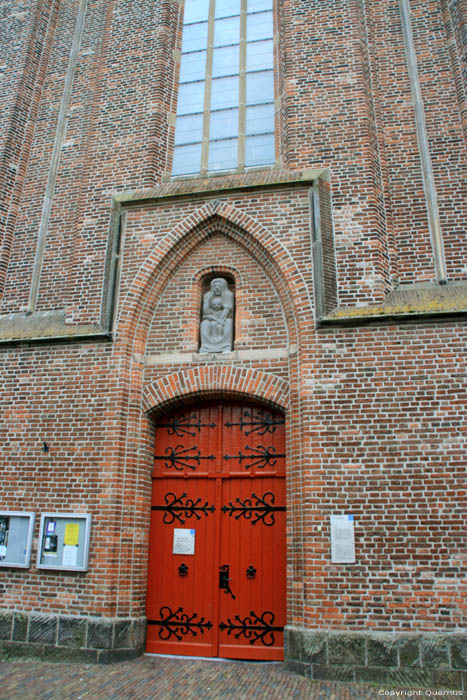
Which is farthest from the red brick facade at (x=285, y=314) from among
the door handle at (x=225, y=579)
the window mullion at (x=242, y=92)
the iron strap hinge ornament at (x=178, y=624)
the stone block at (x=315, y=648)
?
the door handle at (x=225, y=579)

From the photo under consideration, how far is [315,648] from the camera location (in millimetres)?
5762

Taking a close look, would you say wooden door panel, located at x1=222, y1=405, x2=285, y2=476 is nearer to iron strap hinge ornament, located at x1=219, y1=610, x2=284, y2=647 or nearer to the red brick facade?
the red brick facade

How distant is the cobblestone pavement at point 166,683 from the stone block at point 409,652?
0.31 m

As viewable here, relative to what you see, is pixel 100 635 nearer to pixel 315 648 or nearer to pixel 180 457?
pixel 180 457

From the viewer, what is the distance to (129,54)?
371 inches

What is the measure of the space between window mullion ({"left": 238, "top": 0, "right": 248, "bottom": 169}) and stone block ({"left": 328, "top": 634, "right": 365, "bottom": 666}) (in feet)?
22.4

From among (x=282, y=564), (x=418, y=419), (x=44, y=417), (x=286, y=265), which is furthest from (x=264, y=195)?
(x=282, y=564)

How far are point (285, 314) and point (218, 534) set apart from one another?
3.04 metres

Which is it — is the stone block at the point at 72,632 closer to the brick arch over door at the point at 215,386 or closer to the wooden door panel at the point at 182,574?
the wooden door panel at the point at 182,574

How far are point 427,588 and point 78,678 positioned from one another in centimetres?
390

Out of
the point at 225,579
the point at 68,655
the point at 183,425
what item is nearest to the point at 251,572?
the point at 225,579

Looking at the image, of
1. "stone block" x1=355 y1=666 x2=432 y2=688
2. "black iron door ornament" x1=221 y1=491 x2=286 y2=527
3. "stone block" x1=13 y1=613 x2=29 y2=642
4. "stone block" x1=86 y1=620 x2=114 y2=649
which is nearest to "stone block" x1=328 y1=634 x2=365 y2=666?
"stone block" x1=355 y1=666 x2=432 y2=688

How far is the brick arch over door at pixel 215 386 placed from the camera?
22.8 ft

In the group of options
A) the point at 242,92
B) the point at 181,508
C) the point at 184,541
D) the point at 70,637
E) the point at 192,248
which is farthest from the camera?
the point at 242,92
